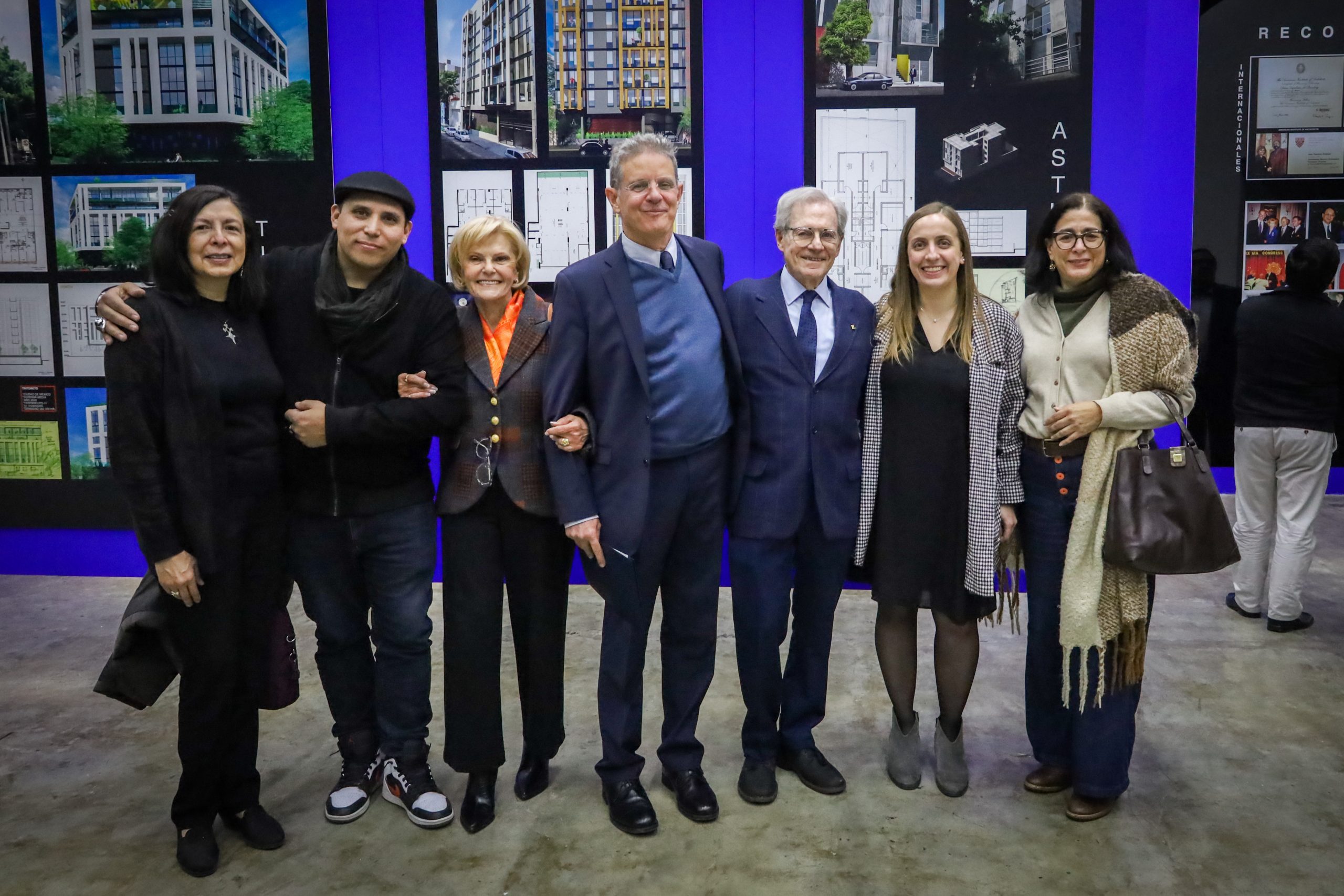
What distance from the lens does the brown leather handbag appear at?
2625 millimetres

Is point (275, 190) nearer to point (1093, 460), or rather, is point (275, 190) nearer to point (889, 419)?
point (889, 419)

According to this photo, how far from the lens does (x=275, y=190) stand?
5043 mm

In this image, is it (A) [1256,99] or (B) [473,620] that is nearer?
(B) [473,620]

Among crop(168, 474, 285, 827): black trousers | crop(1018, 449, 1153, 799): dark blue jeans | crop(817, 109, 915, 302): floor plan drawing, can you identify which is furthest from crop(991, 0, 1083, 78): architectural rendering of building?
crop(168, 474, 285, 827): black trousers

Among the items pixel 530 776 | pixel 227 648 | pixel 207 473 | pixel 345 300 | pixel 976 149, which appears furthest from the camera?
pixel 976 149

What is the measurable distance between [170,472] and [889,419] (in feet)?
6.33

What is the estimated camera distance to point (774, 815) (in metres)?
2.87

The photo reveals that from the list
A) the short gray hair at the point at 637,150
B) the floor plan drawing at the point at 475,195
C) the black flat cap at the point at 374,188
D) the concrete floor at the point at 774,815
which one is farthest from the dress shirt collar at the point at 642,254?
the floor plan drawing at the point at 475,195

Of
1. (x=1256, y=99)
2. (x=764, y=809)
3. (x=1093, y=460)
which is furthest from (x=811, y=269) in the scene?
(x=1256, y=99)

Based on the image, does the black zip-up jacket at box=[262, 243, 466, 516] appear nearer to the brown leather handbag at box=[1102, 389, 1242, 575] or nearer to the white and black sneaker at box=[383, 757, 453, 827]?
the white and black sneaker at box=[383, 757, 453, 827]

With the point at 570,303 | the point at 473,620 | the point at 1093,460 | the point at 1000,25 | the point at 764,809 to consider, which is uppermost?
the point at 1000,25

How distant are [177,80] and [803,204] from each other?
151 inches

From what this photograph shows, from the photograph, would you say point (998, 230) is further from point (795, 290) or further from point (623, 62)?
point (795, 290)

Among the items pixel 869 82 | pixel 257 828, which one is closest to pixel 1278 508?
pixel 869 82
